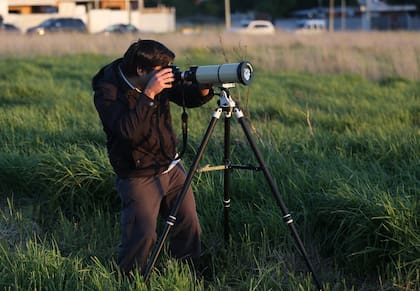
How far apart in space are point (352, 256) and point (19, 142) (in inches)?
143

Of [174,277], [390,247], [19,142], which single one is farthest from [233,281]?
[19,142]

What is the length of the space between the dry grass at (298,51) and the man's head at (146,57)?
221 inches

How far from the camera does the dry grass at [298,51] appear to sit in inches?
567

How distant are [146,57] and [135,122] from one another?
0.39 m

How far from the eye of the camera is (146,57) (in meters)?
3.86

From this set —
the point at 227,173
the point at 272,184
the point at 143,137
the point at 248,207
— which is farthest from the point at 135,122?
the point at 248,207

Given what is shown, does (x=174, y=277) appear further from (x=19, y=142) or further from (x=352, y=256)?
(x=19, y=142)

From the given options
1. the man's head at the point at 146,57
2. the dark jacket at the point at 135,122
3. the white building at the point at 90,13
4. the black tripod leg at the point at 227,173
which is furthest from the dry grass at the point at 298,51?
the white building at the point at 90,13

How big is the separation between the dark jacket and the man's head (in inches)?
4.0

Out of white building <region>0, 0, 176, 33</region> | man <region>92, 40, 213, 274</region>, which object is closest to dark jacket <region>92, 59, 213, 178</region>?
man <region>92, 40, 213, 274</region>

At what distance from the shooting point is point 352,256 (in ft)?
14.3

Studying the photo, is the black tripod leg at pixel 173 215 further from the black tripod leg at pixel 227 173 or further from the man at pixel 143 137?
the man at pixel 143 137

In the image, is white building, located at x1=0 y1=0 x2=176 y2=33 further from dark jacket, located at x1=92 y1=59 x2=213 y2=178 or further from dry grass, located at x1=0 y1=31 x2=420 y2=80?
dark jacket, located at x1=92 y1=59 x2=213 y2=178

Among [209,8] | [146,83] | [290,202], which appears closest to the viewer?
[146,83]
